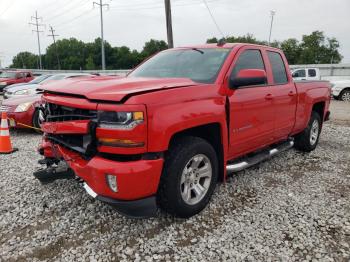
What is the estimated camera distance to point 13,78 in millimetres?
20453

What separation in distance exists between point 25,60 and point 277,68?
116677 millimetres

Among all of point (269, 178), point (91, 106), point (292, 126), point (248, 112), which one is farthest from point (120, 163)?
point (292, 126)

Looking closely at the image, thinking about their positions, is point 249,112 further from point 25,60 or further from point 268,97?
point 25,60

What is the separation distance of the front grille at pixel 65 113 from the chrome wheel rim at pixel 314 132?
15.1 feet

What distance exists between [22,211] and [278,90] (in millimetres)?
3660

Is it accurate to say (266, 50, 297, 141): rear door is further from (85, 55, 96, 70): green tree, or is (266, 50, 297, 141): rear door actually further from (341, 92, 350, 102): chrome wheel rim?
(85, 55, 96, 70): green tree

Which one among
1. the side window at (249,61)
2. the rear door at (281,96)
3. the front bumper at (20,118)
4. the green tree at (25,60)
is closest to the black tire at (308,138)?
the rear door at (281,96)

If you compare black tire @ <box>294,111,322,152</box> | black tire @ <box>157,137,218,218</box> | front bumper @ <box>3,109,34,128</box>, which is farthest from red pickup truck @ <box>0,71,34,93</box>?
black tire @ <box>157,137,218,218</box>

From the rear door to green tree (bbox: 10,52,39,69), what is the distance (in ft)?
352

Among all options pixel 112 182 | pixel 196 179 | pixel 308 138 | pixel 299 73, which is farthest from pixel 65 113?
pixel 299 73

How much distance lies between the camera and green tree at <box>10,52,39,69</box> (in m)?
104

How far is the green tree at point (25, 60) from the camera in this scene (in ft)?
340

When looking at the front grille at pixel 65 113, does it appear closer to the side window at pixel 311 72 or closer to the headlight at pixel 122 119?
the headlight at pixel 122 119

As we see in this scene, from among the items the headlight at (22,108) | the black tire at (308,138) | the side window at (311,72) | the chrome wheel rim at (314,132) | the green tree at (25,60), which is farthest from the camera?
the green tree at (25,60)
